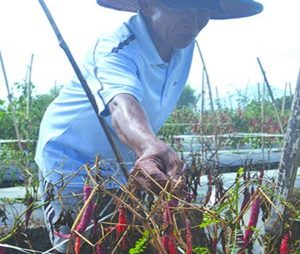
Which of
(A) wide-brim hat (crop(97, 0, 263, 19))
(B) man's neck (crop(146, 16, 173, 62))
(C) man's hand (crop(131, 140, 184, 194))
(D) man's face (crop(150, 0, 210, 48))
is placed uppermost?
(A) wide-brim hat (crop(97, 0, 263, 19))

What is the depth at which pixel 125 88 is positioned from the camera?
108 cm

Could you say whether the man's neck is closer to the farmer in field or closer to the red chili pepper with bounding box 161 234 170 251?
the farmer in field

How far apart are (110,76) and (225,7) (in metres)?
0.50

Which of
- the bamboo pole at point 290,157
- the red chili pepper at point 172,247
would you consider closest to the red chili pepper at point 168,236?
the red chili pepper at point 172,247

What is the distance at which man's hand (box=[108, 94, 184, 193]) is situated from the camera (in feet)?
2.39

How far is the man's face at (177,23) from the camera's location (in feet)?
4.04

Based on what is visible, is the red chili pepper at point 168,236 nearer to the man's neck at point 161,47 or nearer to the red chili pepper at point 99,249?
the red chili pepper at point 99,249

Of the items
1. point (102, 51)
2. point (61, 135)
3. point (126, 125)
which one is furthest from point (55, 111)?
point (126, 125)

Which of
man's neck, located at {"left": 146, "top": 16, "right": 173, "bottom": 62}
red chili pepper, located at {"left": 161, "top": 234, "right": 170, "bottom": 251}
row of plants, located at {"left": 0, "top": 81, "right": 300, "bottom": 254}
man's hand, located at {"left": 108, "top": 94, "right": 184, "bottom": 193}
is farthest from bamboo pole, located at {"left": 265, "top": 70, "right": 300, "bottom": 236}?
man's neck, located at {"left": 146, "top": 16, "right": 173, "bottom": 62}

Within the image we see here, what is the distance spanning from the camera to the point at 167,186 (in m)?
0.70

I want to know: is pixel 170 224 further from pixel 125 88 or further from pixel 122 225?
pixel 125 88

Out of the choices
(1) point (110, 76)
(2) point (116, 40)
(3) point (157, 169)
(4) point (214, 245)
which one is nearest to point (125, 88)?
(1) point (110, 76)

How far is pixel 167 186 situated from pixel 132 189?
5cm

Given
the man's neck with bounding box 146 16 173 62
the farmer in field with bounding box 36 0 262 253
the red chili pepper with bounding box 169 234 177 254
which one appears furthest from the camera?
the man's neck with bounding box 146 16 173 62
